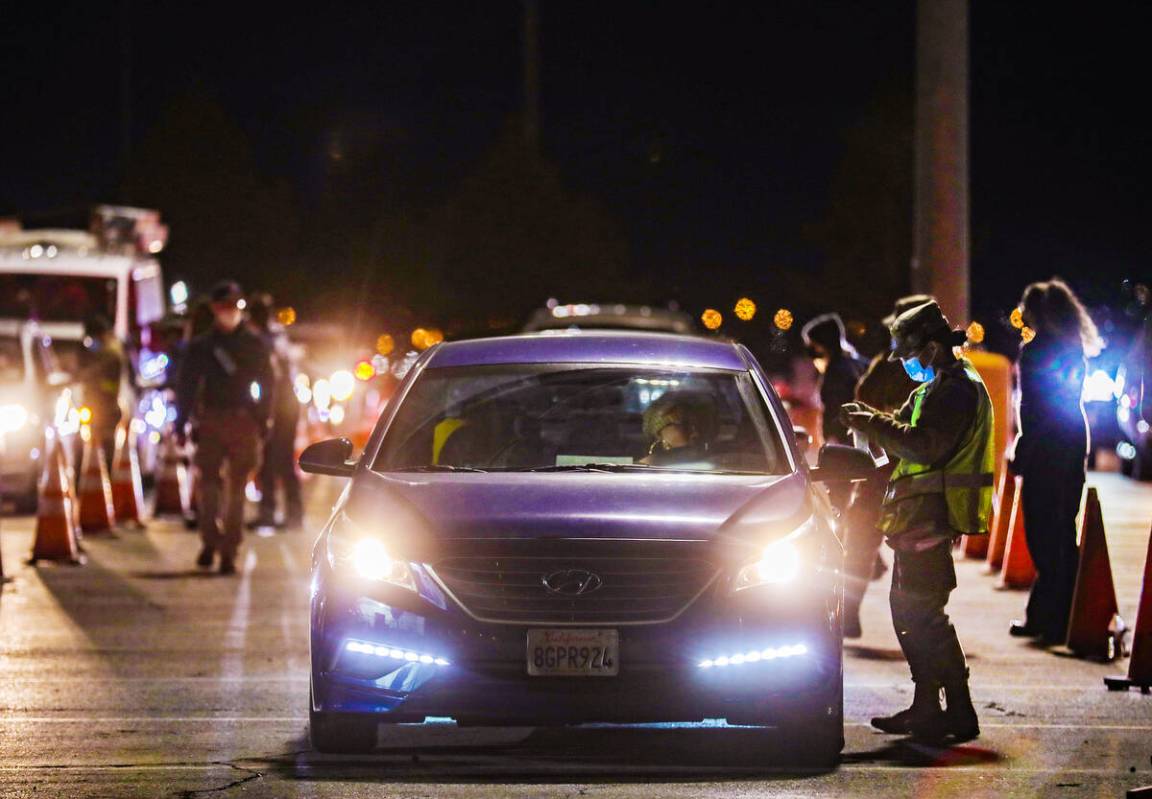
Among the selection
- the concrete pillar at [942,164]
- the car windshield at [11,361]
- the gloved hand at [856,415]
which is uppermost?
the concrete pillar at [942,164]

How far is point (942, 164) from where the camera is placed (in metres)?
20.2

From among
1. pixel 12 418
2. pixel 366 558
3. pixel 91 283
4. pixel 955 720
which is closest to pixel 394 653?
pixel 366 558

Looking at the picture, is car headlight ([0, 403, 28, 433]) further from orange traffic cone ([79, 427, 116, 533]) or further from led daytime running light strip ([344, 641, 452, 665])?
led daytime running light strip ([344, 641, 452, 665])

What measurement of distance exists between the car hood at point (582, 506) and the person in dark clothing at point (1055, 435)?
4008mm

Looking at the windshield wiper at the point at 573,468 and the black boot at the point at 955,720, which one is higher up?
the windshield wiper at the point at 573,468

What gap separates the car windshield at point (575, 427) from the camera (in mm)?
8891

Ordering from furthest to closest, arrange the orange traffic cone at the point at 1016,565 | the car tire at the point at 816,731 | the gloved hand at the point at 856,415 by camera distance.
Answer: the orange traffic cone at the point at 1016,565 → the gloved hand at the point at 856,415 → the car tire at the point at 816,731

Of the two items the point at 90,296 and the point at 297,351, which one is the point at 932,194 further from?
the point at 90,296

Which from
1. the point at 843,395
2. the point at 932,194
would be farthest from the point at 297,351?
the point at 843,395

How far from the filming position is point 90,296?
27.3m

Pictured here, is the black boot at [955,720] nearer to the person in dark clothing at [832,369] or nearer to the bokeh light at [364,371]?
the person in dark clothing at [832,369]

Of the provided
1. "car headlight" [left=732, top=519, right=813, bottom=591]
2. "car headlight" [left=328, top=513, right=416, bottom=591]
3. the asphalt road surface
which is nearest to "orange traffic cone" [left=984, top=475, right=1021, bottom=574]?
the asphalt road surface

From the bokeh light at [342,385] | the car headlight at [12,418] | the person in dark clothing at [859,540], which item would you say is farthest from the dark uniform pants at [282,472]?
the person in dark clothing at [859,540]

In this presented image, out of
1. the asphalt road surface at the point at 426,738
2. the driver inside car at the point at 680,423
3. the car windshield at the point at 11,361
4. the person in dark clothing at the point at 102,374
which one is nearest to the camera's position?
the asphalt road surface at the point at 426,738
